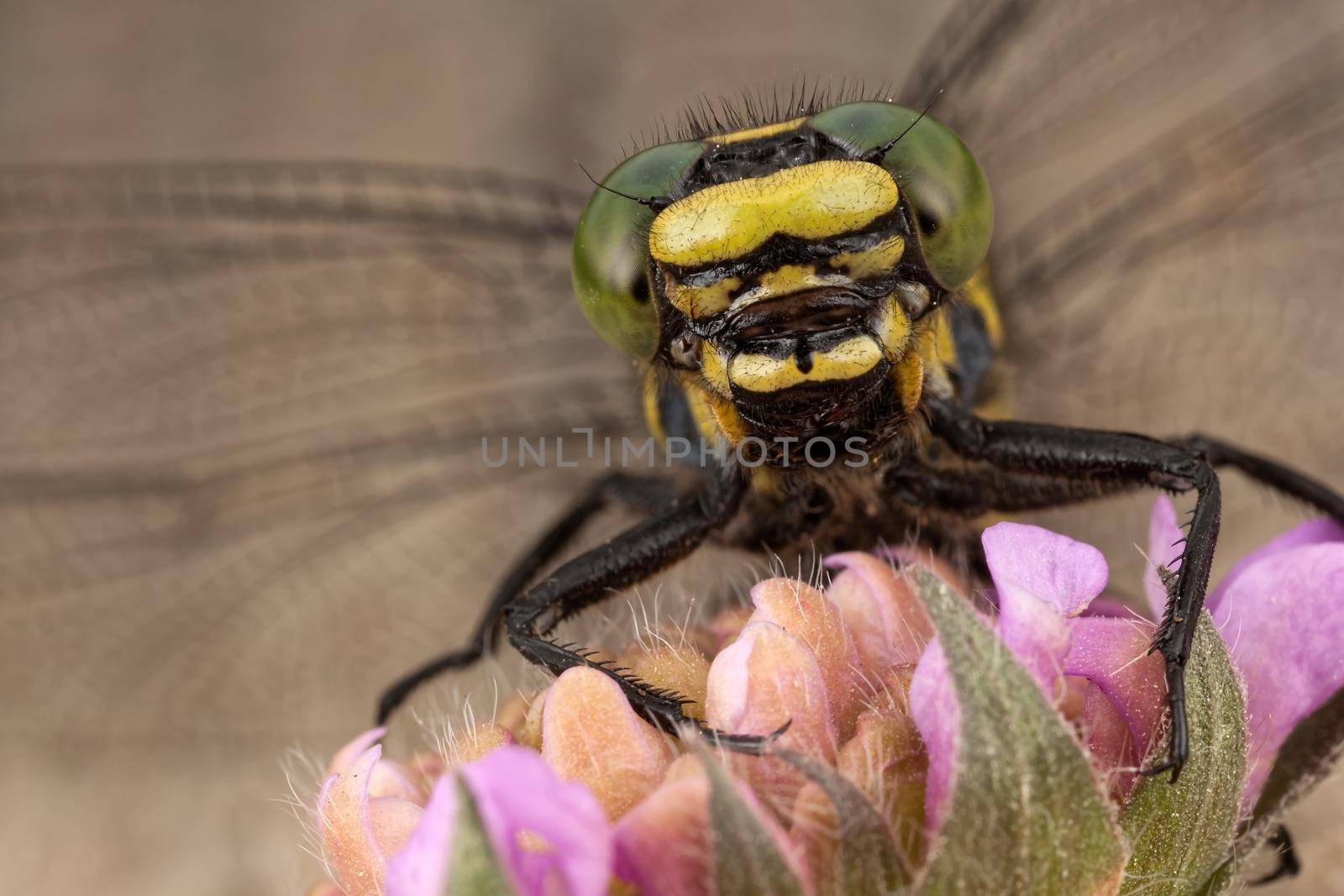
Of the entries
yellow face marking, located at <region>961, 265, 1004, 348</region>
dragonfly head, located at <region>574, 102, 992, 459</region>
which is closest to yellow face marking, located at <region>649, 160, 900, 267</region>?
dragonfly head, located at <region>574, 102, 992, 459</region>

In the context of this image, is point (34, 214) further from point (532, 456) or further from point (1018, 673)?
point (1018, 673)

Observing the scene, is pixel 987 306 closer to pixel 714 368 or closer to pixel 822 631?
pixel 714 368

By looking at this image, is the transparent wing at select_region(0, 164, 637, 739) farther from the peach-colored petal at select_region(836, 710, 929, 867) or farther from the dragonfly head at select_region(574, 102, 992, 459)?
the peach-colored petal at select_region(836, 710, 929, 867)

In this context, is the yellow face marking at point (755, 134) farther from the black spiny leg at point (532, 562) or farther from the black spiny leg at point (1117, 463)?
the black spiny leg at point (532, 562)

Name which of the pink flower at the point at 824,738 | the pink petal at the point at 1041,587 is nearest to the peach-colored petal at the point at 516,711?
the pink flower at the point at 824,738

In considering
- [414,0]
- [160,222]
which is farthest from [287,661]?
[414,0]

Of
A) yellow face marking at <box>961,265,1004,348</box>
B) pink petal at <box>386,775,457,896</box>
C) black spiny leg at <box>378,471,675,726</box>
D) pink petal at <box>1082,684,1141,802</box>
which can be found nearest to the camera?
pink petal at <box>386,775,457,896</box>

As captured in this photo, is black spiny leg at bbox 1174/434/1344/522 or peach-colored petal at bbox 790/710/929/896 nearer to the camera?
peach-colored petal at bbox 790/710/929/896
